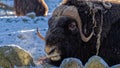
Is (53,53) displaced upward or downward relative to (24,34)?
upward

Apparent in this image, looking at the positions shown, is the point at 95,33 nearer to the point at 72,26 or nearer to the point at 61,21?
the point at 72,26

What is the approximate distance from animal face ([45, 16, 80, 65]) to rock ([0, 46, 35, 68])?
27cm

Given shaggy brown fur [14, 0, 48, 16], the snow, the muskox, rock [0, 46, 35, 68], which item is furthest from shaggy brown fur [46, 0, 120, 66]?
shaggy brown fur [14, 0, 48, 16]

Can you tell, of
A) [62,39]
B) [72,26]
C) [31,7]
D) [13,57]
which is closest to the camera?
[13,57]

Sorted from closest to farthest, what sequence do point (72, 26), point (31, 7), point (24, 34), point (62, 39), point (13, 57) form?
point (13, 57) < point (62, 39) < point (72, 26) < point (24, 34) < point (31, 7)

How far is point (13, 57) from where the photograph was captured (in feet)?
14.6

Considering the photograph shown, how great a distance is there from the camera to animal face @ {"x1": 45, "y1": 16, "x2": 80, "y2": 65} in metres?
4.65

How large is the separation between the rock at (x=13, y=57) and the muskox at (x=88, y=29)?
0.32 metres

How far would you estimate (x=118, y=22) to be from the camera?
16.4 ft

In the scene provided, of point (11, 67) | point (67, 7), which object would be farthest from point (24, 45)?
point (11, 67)

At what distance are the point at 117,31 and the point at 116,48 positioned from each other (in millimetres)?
187

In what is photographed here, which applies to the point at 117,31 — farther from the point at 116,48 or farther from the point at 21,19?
the point at 21,19

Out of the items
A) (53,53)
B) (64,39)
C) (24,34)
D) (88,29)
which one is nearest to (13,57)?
(53,53)

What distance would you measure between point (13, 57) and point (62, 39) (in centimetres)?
57
